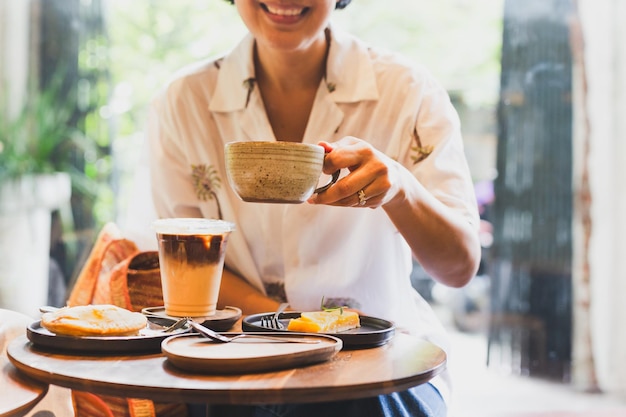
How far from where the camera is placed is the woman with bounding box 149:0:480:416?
168cm

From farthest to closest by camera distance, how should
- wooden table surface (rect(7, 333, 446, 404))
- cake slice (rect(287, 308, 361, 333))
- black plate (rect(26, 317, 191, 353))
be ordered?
cake slice (rect(287, 308, 361, 333)) → black plate (rect(26, 317, 191, 353)) → wooden table surface (rect(7, 333, 446, 404))

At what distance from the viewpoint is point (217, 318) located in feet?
4.09

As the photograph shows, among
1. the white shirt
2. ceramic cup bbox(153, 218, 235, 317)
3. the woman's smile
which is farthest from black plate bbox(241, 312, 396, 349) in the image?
the woman's smile

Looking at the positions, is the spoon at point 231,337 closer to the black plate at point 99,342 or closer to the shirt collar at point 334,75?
the black plate at point 99,342

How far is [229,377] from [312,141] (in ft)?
3.29

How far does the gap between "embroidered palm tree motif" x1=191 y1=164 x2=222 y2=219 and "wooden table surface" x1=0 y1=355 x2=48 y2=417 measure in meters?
0.88

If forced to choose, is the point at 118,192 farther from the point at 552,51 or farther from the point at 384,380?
the point at 384,380

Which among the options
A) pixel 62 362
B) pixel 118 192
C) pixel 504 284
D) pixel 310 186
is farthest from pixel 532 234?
pixel 62 362

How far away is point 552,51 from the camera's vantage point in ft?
12.4

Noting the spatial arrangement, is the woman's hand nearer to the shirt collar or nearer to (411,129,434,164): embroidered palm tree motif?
(411,129,434,164): embroidered palm tree motif

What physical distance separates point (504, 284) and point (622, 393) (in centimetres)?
83

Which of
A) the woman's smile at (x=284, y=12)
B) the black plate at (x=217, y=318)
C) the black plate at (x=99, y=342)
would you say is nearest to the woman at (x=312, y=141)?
the woman's smile at (x=284, y=12)

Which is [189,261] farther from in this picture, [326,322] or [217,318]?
[326,322]

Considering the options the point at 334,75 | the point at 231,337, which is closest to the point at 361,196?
the point at 231,337
